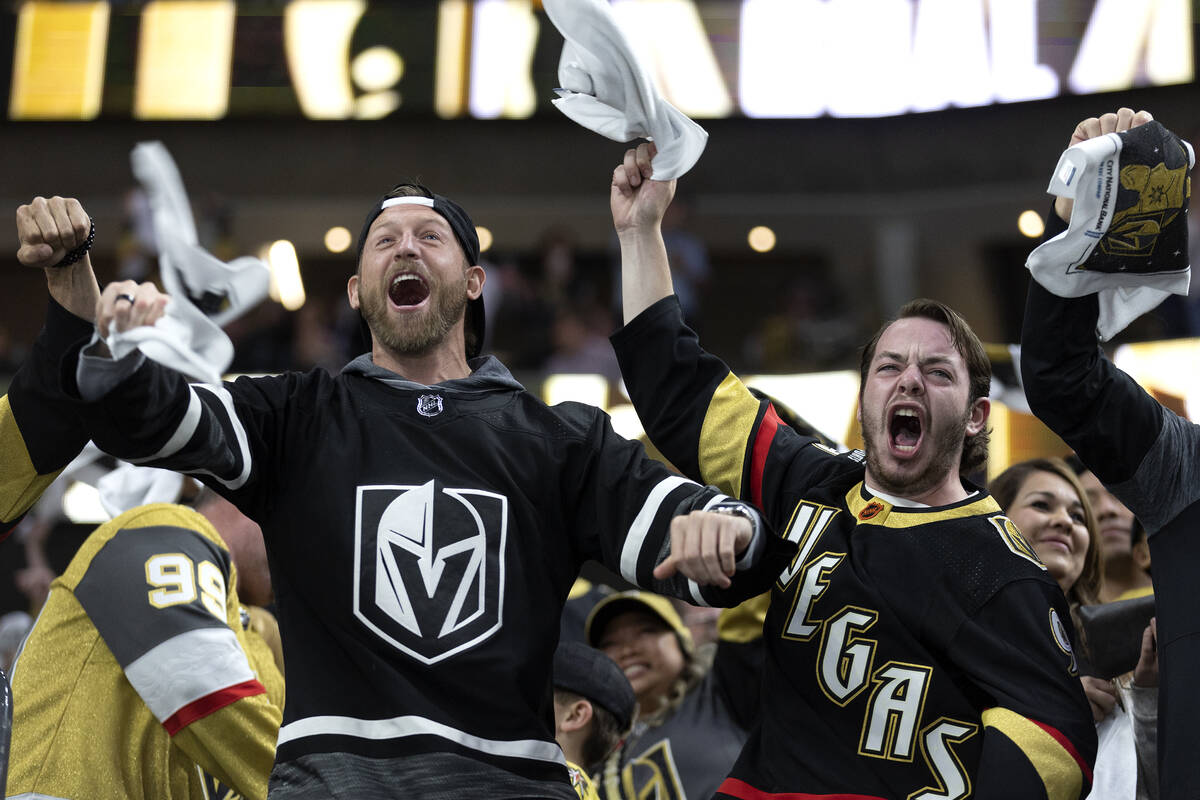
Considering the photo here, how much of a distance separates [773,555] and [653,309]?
31.9 inches

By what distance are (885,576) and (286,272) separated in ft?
36.0

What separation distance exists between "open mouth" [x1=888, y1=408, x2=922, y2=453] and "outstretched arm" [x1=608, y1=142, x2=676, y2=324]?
60cm

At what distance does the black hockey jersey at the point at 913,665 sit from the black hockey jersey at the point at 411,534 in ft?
1.29

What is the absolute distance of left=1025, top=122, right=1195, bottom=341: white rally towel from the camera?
3055 millimetres

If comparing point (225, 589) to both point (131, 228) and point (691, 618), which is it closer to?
point (691, 618)

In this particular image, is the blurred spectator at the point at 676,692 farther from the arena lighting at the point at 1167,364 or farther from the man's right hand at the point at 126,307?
the arena lighting at the point at 1167,364

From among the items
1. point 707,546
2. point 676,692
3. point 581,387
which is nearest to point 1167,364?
point 581,387

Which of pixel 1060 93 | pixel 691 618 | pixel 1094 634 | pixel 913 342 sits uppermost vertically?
pixel 1060 93

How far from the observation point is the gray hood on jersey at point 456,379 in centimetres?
328

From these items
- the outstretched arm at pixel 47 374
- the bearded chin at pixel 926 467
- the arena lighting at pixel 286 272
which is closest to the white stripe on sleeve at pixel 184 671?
the outstretched arm at pixel 47 374

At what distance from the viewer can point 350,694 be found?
117 inches

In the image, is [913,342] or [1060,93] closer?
[913,342]

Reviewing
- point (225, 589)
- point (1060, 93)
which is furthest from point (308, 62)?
point (225, 589)

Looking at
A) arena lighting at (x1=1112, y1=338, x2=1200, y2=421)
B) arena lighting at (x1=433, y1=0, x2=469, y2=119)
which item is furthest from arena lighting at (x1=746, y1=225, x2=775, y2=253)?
arena lighting at (x1=1112, y1=338, x2=1200, y2=421)
